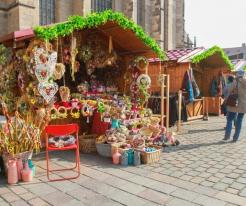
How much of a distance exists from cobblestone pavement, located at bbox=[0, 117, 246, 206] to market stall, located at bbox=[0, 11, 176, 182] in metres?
0.55

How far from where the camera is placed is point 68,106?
7180 millimetres

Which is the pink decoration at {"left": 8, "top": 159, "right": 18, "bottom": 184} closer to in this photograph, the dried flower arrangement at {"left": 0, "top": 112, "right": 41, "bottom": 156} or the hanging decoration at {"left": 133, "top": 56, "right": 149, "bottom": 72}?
Result: the dried flower arrangement at {"left": 0, "top": 112, "right": 41, "bottom": 156}

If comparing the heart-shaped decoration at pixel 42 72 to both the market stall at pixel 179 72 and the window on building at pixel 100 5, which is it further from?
the window on building at pixel 100 5

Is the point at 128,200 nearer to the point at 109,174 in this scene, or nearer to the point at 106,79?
the point at 109,174

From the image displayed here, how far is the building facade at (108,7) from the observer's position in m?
16.1

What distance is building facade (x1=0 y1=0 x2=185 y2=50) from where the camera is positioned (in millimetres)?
16078

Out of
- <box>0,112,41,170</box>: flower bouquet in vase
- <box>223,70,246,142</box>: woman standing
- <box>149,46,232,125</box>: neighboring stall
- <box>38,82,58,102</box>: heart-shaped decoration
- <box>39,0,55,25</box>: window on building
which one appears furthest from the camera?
<box>39,0,55,25</box>: window on building

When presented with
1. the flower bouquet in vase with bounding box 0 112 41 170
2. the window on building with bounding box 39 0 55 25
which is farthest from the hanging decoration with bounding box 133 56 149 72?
the window on building with bounding box 39 0 55 25

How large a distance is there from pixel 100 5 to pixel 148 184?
67.3 ft

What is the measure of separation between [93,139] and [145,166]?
176 centimetres

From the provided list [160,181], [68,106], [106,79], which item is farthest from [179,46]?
[160,181]

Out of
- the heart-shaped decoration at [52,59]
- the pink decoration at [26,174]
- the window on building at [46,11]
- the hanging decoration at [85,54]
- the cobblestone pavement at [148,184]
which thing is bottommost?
the cobblestone pavement at [148,184]

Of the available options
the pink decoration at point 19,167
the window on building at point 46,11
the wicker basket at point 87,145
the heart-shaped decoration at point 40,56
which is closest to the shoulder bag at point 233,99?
the wicker basket at point 87,145

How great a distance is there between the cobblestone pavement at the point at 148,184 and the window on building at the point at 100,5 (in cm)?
1797
